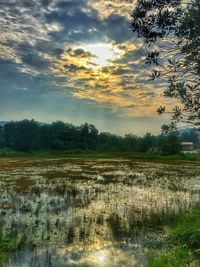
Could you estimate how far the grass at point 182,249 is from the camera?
36.8ft

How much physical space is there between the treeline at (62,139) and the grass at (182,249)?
83.1m

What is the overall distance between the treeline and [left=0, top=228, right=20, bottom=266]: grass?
279ft

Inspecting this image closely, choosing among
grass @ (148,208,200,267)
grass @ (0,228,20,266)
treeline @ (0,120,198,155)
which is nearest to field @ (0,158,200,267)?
grass @ (0,228,20,266)

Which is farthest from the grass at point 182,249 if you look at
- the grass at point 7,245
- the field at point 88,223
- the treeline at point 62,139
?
the treeline at point 62,139

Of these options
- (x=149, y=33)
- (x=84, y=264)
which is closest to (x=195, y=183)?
(x=84, y=264)

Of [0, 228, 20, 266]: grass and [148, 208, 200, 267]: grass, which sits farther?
[0, 228, 20, 266]: grass

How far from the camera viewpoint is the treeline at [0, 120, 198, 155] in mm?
103062

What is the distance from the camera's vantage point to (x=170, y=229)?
1565 centimetres

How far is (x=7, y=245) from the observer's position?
13281 millimetres

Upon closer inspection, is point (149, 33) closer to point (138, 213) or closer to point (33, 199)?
point (138, 213)

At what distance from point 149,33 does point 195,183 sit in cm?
2434

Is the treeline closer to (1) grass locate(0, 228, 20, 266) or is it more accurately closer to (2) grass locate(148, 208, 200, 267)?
(2) grass locate(148, 208, 200, 267)

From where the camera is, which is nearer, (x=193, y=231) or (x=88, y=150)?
(x=193, y=231)

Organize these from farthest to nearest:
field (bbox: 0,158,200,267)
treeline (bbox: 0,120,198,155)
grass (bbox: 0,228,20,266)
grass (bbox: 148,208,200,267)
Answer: treeline (bbox: 0,120,198,155), field (bbox: 0,158,200,267), grass (bbox: 0,228,20,266), grass (bbox: 148,208,200,267)
